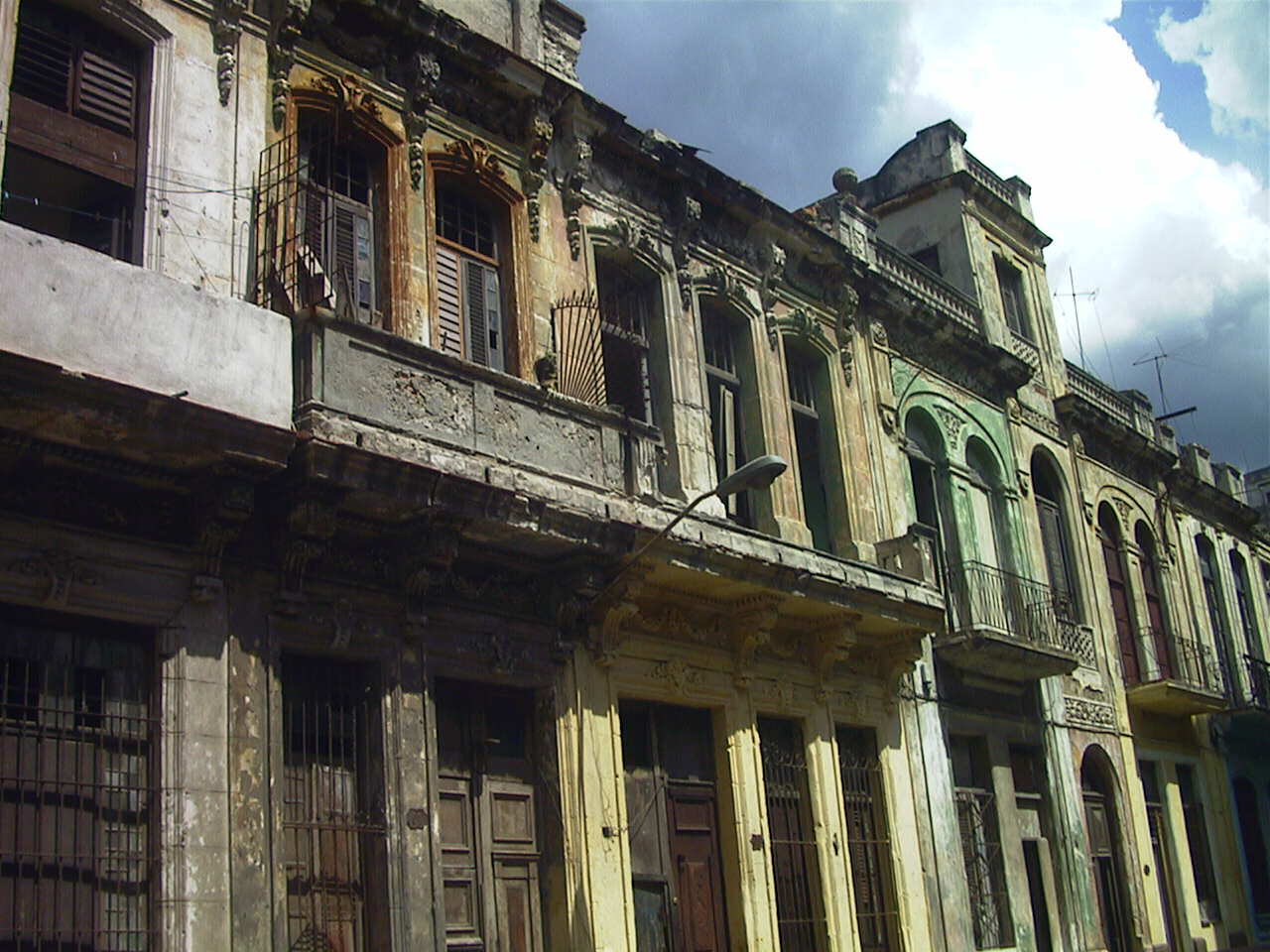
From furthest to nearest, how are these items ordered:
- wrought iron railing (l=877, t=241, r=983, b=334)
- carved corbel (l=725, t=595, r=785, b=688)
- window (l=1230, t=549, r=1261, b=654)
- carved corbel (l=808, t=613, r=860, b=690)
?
window (l=1230, t=549, r=1261, b=654) < wrought iron railing (l=877, t=241, r=983, b=334) < carved corbel (l=808, t=613, r=860, b=690) < carved corbel (l=725, t=595, r=785, b=688)

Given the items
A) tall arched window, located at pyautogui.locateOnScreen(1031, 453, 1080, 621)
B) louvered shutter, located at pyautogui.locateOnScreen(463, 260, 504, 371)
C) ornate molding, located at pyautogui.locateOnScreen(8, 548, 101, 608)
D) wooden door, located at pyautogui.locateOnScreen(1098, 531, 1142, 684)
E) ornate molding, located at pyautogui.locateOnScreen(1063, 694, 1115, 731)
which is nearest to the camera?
ornate molding, located at pyautogui.locateOnScreen(8, 548, 101, 608)

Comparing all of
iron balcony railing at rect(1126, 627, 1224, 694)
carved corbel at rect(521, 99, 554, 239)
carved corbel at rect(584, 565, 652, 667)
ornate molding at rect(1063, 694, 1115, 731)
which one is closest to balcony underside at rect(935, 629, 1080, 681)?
ornate molding at rect(1063, 694, 1115, 731)

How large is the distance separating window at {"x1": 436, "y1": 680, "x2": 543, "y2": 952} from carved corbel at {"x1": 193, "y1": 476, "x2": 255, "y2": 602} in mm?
2267

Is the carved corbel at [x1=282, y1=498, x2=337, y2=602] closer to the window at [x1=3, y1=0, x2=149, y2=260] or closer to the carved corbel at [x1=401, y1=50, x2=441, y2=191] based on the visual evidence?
the window at [x1=3, y1=0, x2=149, y2=260]

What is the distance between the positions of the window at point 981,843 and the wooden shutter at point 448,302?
309 inches

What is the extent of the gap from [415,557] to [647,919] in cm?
394

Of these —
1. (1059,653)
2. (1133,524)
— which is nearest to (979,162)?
(1133,524)

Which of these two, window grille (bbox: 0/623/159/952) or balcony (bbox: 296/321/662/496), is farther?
balcony (bbox: 296/321/662/496)

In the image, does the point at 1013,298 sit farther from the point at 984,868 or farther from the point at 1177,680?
the point at 984,868

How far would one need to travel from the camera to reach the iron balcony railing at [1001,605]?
54.0 ft

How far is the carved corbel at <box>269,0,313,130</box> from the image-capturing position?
1073 cm

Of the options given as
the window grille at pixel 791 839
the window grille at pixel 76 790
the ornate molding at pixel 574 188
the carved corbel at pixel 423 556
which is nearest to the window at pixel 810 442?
the window grille at pixel 791 839

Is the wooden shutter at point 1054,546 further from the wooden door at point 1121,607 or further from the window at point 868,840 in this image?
the window at point 868,840

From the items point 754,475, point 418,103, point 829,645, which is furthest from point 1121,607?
point 418,103
